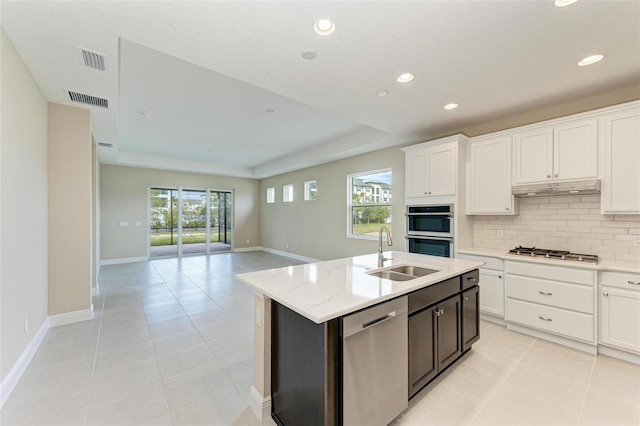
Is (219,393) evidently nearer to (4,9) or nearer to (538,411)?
(538,411)

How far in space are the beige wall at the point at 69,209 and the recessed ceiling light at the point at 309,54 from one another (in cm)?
309

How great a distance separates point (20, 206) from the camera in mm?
2326

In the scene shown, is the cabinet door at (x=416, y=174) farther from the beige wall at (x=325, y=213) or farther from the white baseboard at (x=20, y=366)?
the white baseboard at (x=20, y=366)

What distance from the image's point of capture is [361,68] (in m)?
2.45

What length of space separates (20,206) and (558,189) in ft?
17.4

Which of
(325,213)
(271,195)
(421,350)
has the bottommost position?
(421,350)

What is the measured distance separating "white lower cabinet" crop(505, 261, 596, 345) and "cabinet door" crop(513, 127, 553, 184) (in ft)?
3.46

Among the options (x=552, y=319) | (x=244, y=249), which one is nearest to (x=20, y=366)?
(x=552, y=319)

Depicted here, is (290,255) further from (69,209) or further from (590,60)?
(590,60)

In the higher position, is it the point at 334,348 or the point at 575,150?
the point at 575,150

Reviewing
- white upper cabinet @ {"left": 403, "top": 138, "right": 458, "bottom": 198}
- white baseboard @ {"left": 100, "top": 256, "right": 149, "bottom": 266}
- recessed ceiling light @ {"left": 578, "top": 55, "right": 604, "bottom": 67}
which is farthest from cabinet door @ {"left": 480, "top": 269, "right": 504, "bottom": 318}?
white baseboard @ {"left": 100, "top": 256, "right": 149, "bottom": 266}

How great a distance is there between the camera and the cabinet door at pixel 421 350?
6.18ft

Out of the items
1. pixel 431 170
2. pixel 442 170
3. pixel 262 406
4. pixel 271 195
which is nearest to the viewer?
pixel 262 406

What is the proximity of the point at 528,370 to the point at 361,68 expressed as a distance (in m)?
3.10
